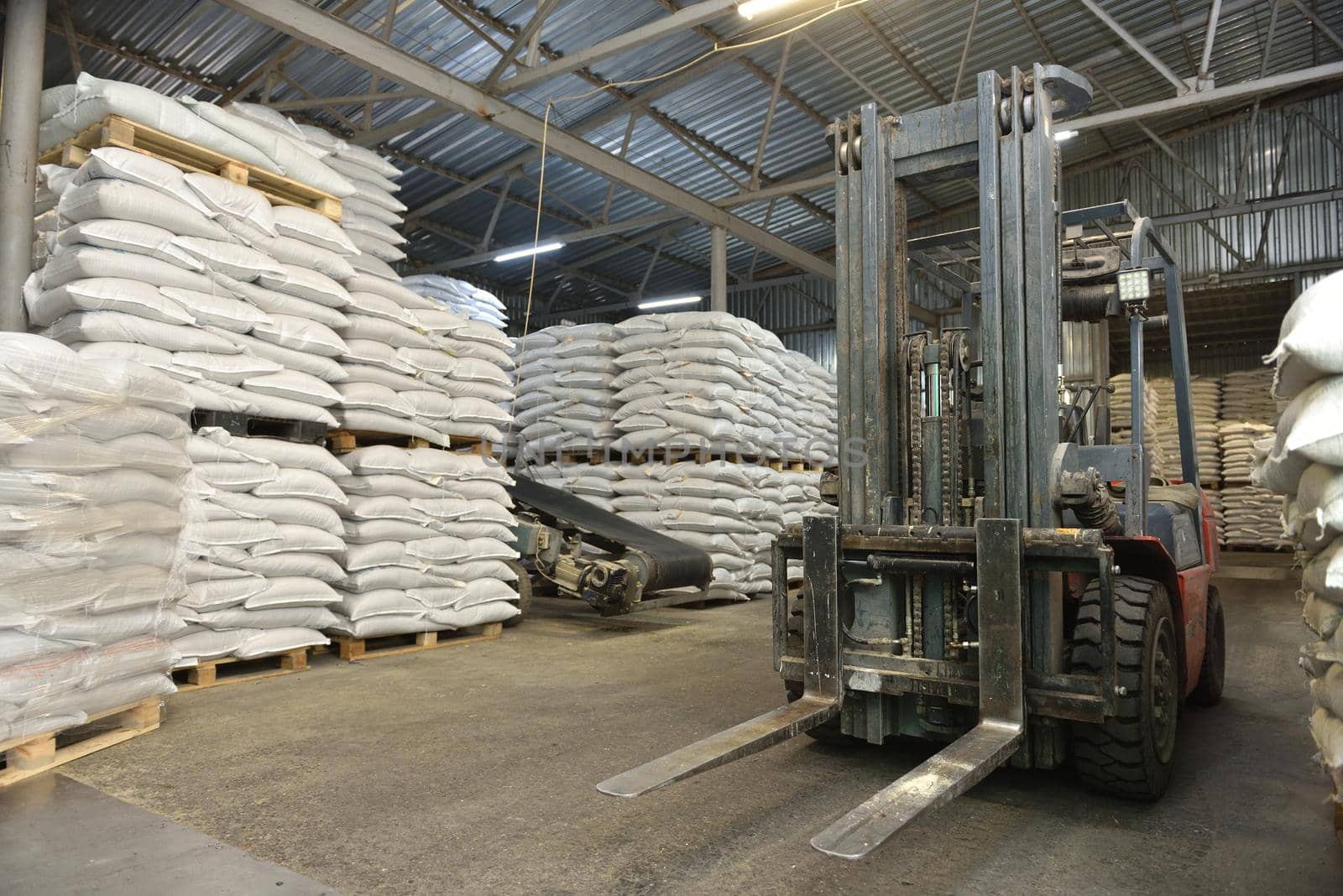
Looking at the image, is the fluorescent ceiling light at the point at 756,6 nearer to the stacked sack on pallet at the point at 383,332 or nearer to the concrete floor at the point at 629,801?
the stacked sack on pallet at the point at 383,332

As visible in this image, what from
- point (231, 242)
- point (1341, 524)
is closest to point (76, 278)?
point (231, 242)

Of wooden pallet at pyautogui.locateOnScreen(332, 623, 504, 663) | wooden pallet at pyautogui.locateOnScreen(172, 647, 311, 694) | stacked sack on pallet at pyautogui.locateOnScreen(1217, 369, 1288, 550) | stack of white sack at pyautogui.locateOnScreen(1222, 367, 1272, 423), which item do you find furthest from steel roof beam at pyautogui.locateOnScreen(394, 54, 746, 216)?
stack of white sack at pyautogui.locateOnScreen(1222, 367, 1272, 423)

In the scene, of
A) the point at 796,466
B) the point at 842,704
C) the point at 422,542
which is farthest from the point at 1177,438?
the point at 842,704

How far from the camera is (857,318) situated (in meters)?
3.62

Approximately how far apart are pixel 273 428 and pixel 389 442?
1.06 meters

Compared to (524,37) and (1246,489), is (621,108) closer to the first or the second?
(524,37)

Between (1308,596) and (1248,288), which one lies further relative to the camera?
(1248,288)

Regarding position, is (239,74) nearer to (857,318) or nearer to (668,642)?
(668,642)

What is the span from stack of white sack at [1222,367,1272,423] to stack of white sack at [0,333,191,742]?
16501mm

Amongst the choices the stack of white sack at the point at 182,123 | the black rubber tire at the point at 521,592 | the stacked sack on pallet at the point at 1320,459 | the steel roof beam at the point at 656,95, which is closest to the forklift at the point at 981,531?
the stacked sack on pallet at the point at 1320,459

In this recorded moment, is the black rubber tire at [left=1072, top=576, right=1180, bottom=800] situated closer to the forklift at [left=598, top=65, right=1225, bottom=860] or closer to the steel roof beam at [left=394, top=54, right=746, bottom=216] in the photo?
the forklift at [left=598, top=65, right=1225, bottom=860]

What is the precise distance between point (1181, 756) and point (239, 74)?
10472mm

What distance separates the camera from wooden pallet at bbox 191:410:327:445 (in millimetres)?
5039

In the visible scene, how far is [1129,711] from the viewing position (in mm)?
2910
